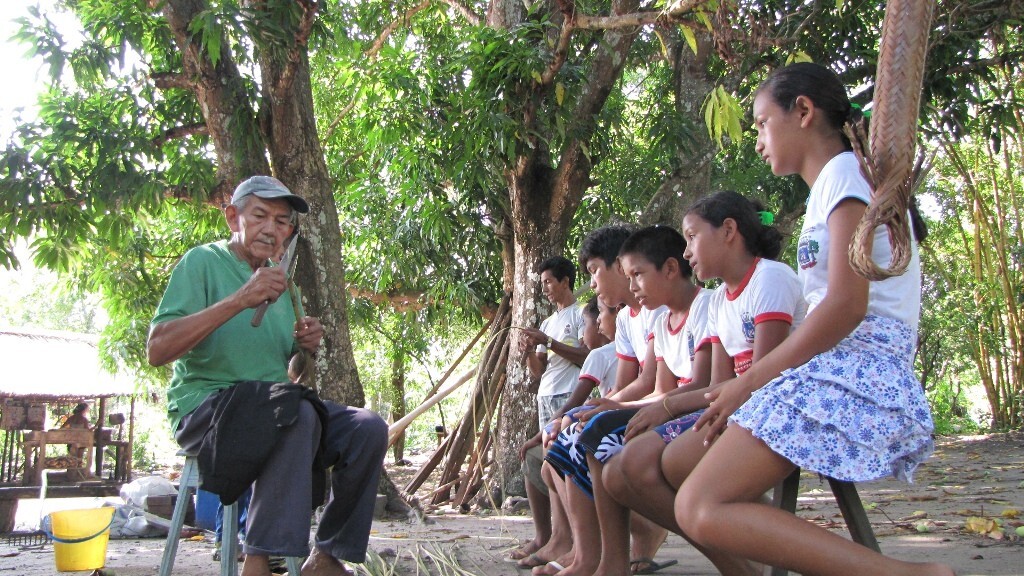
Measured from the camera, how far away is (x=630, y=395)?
11.9 ft

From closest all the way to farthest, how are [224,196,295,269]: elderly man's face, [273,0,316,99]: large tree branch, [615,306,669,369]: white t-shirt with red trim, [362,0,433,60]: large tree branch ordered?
[224,196,295,269]: elderly man's face → [615,306,669,369]: white t-shirt with red trim → [273,0,316,99]: large tree branch → [362,0,433,60]: large tree branch

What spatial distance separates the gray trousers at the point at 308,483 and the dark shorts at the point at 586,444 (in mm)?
645

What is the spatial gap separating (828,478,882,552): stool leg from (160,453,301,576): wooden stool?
5.17 feet

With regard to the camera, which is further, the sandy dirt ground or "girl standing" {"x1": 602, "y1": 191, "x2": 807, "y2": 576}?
the sandy dirt ground

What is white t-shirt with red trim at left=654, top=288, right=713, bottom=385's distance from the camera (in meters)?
3.15

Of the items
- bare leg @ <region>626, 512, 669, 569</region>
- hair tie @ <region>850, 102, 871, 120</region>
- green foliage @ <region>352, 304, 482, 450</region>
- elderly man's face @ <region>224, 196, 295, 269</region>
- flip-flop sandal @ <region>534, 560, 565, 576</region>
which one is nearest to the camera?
hair tie @ <region>850, 102, 871, 120</region>

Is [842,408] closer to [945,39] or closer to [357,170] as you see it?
[945,39]

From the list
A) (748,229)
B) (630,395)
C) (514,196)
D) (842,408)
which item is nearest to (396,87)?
(514,196)

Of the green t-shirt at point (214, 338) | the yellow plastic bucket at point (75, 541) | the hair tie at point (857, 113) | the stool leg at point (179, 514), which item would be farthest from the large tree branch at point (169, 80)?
the hair tie at point (857, 113)

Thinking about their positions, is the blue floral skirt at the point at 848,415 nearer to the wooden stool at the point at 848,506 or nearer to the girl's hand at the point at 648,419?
the wooden stool at the point at 848,506

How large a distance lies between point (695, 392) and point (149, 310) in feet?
26.6

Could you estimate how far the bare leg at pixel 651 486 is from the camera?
97.7 inches

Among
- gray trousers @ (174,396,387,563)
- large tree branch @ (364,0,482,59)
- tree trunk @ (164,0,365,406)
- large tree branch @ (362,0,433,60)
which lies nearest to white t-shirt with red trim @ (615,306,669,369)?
gray trousers @ (174,396,387,563)

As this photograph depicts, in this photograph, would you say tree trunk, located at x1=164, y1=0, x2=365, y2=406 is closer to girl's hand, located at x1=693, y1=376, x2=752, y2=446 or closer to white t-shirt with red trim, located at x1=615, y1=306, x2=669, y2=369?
white t-shirt with red trim, located at x1=615, y1=306, x2=669, y2=369
